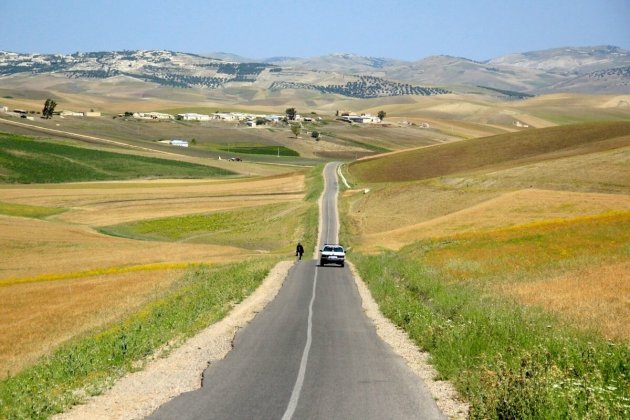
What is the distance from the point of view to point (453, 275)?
124 ft

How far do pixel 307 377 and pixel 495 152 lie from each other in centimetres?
12143

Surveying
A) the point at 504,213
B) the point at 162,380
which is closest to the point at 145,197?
the point at 504,213

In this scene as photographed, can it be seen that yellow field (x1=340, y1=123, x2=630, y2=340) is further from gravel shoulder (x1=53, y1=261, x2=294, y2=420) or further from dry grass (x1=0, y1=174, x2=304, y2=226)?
dry grass (x1=0, y1=174, x2=304, y2=226)

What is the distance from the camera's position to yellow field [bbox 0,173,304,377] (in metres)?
33.5

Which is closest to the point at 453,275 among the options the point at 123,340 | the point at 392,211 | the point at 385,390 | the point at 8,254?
the point at 123,340

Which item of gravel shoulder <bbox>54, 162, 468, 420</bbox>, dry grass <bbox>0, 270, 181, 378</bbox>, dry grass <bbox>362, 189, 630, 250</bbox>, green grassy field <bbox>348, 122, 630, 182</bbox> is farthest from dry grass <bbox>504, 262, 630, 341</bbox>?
green grassy field <bbox>348, 122, 630, 182</bbox>

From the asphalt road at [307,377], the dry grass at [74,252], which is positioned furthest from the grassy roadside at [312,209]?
the asphalt road at [307,377]

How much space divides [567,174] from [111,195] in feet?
202

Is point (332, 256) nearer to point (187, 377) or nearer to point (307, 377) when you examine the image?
point (307, 377)

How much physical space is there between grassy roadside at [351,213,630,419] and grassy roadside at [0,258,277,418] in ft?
20.9

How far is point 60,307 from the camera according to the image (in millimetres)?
37344

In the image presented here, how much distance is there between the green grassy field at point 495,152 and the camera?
11944 cm

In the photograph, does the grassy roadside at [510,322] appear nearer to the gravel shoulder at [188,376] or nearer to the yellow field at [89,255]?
the gravel shoulder at [188,376]

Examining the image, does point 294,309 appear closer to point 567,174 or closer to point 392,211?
point 392,211
